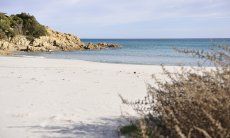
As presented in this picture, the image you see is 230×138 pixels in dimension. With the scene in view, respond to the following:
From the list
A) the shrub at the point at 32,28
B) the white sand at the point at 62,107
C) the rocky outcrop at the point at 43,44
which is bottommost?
the rocky outcrop at the point at 43,44

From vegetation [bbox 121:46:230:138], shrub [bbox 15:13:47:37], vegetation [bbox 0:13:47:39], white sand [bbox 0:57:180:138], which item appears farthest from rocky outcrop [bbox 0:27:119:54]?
vegetation [bbox 121:46:230:138]

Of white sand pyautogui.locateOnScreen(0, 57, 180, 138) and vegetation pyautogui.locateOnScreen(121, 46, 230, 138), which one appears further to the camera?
white sand pyautogui.locateOnScreen(0, 57, 180, 138)

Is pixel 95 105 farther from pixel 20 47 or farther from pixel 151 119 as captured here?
pixel 20 47

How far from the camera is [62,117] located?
25.7 ft

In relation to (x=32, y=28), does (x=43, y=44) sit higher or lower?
lower

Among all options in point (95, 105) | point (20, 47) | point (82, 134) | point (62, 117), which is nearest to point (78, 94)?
point (95, 105)

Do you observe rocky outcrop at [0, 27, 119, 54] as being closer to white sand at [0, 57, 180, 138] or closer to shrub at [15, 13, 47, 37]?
shrub at [15, 13, 47, 37]

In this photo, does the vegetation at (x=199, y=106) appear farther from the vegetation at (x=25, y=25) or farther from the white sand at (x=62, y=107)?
the vegetation at (x=25, y=25)

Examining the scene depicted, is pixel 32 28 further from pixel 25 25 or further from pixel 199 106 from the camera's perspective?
pixel 199 106

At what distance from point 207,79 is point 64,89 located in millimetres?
7188

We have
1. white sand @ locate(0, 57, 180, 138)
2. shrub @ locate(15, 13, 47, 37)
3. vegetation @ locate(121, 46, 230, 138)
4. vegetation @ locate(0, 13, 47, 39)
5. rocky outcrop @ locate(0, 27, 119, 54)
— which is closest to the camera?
vegetation @ locate(121, 46, 230, 138)

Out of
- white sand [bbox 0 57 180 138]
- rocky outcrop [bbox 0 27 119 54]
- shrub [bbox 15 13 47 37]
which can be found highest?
shrub [bbox 15 13 47 37]

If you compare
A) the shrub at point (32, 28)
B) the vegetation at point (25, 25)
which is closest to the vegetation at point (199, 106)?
the vegetation at point (25, 25)

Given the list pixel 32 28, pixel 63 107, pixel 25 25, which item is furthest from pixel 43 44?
pixel 63 107
